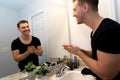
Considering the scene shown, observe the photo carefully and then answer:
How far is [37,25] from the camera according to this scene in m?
1.45

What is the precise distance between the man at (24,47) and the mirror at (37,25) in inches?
1.8

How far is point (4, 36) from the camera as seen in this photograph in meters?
1.11

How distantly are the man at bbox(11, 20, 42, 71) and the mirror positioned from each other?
0.15 feet

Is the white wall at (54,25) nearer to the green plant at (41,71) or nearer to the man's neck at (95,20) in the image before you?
the green plant at (41,71)

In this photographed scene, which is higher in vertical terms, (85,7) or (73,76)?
(85,7)

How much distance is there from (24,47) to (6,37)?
0.21 metres

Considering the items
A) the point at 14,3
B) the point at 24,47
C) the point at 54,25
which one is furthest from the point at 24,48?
the point at 54,25

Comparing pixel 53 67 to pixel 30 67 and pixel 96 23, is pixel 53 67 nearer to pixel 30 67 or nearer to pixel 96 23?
pixel 30 67

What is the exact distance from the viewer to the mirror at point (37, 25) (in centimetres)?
111

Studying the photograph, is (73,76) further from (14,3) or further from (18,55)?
(14,3)

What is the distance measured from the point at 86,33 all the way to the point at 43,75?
0.83 m

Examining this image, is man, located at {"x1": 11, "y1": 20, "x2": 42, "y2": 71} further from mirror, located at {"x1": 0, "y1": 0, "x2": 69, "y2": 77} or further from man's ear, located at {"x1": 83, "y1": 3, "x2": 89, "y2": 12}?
man's ear, located at {"x1": 83, "y1": 3, "x2": 89, "y2": 12}

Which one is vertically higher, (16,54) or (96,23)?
(96,23)

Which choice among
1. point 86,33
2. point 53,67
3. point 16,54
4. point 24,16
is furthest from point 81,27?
point 16,54
